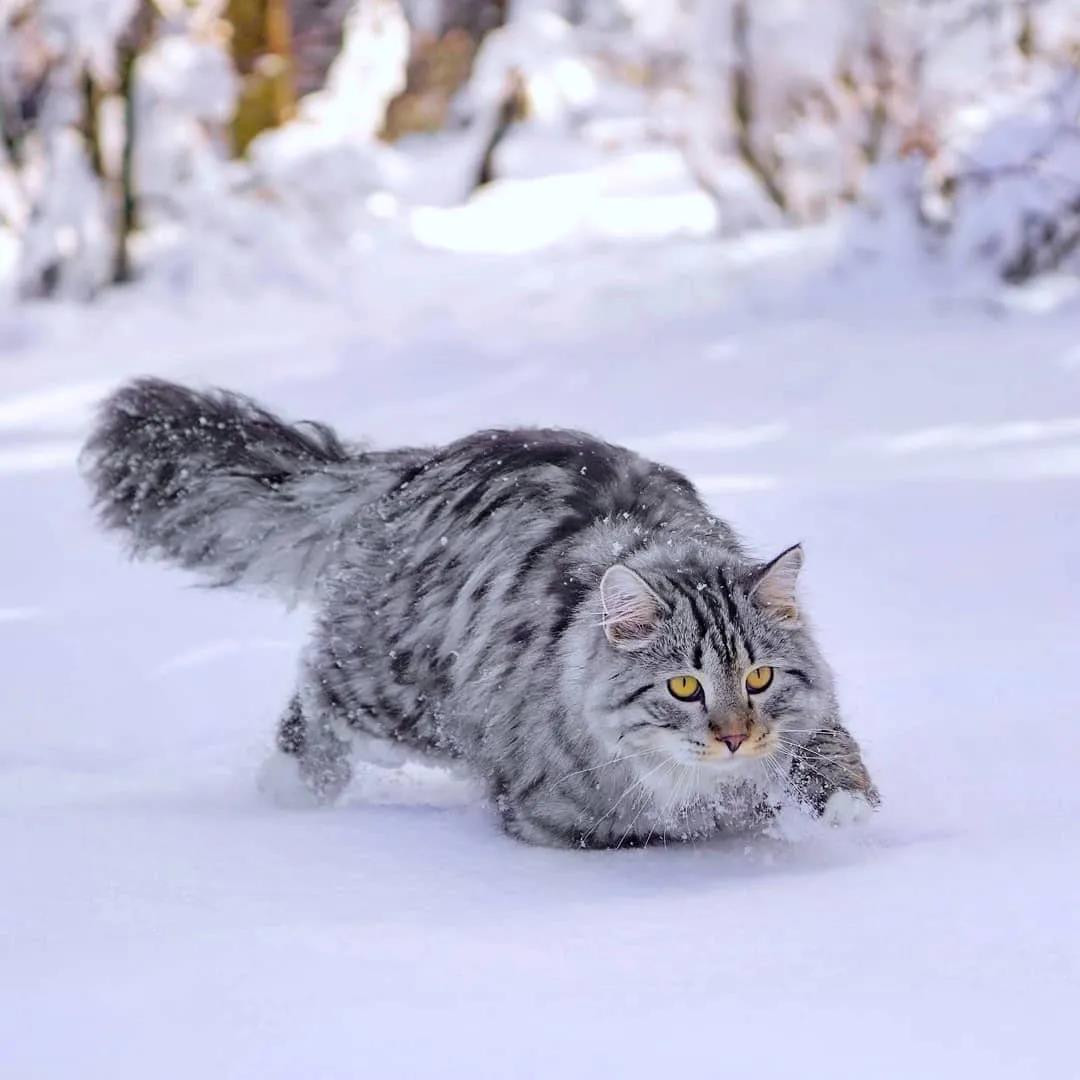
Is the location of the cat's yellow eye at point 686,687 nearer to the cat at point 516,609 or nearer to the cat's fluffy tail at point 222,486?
the cat at point 516,609

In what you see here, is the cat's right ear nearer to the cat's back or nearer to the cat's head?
the cat's head

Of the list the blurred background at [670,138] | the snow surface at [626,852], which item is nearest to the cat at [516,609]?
the snow surface at [626,852]

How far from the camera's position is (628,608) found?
12.7 ft

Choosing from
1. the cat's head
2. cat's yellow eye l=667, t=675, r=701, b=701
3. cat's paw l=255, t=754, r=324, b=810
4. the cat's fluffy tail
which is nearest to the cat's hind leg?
cat's paw l=255, t=754, r=324, b=810

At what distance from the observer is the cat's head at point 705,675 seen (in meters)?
3.80

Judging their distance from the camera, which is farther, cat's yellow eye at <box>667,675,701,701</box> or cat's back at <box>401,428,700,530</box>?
cat's back at <box>401,428,700,530</box>

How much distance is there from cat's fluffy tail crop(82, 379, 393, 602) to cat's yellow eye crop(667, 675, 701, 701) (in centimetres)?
147

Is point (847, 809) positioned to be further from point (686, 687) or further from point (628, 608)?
point (628, 608)

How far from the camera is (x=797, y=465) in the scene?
8422 mm

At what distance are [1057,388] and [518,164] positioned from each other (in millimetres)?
11967

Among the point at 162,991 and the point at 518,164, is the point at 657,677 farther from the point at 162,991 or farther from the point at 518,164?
the point at 518,164

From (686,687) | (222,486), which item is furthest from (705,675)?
(222,486)

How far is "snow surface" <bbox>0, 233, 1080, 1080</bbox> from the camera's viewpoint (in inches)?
107

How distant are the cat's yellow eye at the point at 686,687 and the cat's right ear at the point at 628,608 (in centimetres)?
13
